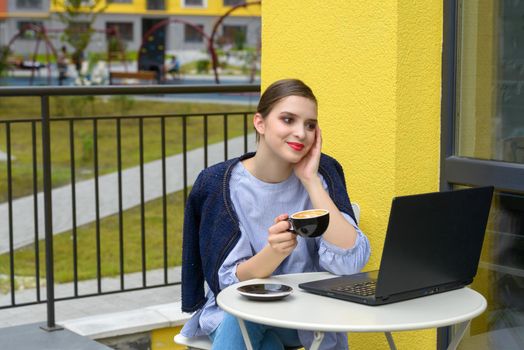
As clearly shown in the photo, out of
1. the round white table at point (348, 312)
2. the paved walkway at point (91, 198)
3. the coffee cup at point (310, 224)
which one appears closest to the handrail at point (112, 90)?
the round white table at point (348, 312)

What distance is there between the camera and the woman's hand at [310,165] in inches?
118

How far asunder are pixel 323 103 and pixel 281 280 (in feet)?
3.88

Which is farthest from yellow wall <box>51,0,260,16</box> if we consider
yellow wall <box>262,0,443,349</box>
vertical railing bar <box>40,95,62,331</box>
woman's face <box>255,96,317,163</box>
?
woman's face <box>255,96,317,163</box>

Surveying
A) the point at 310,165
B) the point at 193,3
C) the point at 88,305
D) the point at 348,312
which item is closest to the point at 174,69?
the point at 193,3

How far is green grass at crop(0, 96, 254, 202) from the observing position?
41.1 feet

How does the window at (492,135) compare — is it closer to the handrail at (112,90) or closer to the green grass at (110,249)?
the handrail at (112,90)

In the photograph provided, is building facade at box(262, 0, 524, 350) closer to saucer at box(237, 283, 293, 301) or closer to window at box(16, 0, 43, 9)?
saucer at box(237, 283, 293, 301)

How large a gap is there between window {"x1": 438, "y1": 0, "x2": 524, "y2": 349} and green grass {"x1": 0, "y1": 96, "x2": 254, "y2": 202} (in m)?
4.35

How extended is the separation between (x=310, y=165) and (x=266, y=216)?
0.24m

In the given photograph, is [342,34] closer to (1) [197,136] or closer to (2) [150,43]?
(1) [197,136]

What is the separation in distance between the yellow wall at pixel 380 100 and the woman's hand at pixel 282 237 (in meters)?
0.93

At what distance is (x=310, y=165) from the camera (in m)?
3.01

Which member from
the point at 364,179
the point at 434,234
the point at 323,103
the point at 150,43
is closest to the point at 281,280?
the point at 434,234

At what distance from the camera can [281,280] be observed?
292cm
